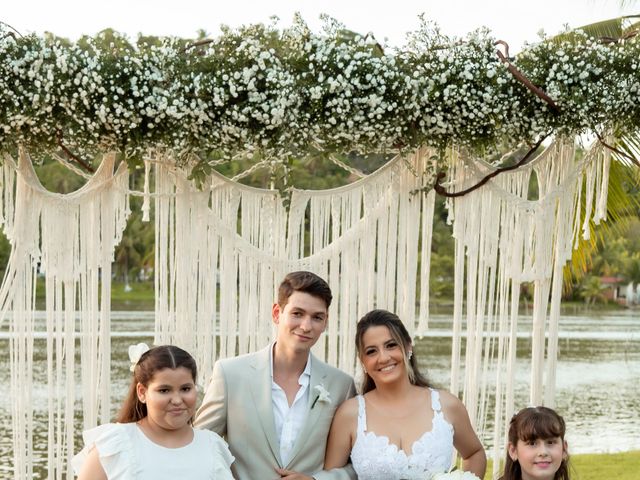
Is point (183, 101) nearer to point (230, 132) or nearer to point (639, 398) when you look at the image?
point (230, 132)

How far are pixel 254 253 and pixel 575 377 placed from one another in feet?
40.5

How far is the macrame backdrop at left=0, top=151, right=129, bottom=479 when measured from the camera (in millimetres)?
4391

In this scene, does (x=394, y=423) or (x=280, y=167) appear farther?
(x=280, y=167)

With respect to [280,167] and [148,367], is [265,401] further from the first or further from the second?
[280,167]

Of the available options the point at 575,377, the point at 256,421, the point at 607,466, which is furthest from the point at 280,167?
the point at 575,377

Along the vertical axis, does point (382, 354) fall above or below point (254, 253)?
below

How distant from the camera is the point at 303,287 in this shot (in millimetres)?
3408

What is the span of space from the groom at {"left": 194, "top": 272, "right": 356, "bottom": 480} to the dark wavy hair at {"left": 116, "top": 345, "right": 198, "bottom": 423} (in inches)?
9.3

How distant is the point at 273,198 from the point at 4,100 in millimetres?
1235

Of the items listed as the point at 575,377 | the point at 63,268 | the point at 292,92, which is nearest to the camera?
the point at 292,92

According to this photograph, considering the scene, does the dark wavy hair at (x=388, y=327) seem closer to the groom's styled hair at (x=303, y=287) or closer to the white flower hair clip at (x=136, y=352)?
the groom's styled hair at (x=303, y=287)

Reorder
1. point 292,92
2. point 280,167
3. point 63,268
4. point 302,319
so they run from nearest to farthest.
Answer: point 302,319
point 292,92
point 280,167
point 63,268

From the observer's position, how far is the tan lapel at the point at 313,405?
11.3ft

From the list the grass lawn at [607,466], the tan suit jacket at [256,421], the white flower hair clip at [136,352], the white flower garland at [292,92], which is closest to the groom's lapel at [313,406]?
the tan suit jacket at [256,421]
